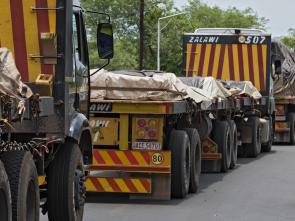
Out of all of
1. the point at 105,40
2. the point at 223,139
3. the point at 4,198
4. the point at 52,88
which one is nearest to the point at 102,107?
the point at 105,40

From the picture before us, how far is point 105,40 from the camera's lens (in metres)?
9.87

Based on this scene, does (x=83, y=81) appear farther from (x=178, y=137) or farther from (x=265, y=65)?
(x=265, y=65)

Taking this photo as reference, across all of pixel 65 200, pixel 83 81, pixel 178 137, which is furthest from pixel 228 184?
pixel 65 200

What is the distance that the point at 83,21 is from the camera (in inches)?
401

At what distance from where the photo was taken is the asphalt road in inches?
439

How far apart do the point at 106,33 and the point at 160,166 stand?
3.13 metres

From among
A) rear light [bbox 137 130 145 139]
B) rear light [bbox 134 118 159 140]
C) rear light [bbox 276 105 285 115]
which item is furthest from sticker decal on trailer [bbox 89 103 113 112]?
rear light [bbox 276 105 285 115]

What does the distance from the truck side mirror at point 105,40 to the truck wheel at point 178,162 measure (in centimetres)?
307

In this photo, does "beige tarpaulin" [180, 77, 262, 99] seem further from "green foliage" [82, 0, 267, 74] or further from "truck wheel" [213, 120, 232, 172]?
"green foliage" [82, 0, 267, 74]

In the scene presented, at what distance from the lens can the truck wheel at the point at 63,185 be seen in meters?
8.88

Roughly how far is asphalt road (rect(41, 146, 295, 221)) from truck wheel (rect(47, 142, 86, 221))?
194cm

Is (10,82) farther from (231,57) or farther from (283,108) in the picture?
(283,108)

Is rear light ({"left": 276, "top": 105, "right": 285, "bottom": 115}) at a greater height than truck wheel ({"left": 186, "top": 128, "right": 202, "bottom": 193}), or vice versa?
truck wheel ({"left": 186, "top": 128, "right": 202, "bottom": 193})

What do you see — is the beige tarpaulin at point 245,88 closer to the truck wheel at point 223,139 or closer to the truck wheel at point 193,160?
the truck wheel at point 223,139
